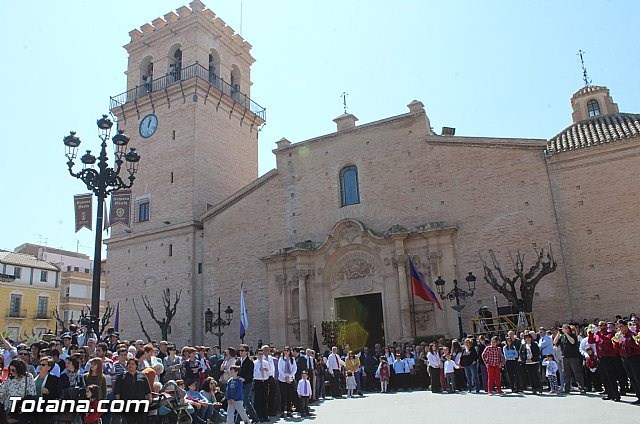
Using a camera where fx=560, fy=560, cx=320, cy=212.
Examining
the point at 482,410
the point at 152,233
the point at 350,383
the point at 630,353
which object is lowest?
the point at 482,410

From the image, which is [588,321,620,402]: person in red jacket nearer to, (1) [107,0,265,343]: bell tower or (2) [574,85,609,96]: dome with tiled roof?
(1) [107,0,265,343]: bell tower

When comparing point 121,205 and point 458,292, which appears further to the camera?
point 458,292

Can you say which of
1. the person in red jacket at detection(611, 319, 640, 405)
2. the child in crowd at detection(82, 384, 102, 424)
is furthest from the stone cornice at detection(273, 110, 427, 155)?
the child in crowd at detection(82, 384, 102, 424)

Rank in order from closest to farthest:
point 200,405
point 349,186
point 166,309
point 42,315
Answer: point 200,405, point 349,186, point 166,309, point 42,315

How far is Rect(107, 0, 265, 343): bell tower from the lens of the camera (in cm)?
2842

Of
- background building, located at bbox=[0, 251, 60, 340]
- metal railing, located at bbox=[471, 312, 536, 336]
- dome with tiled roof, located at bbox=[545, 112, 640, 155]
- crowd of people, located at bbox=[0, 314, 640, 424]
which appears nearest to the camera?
crowd of people, located at bbox=[0, 314, 640, 424]

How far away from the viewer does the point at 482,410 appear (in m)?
11.2

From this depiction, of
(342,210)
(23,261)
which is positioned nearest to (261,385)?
(342,210)

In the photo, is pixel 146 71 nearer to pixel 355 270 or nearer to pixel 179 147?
pixel 179 147

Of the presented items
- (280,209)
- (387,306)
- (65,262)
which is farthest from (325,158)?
(65,262)

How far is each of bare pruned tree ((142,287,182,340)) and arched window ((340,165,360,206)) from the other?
373 inches

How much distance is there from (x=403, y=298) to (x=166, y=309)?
11563mm

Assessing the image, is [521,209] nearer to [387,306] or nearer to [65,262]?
[387,306]

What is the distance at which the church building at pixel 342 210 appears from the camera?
21031mm
